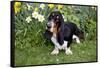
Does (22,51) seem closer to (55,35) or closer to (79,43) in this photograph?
(55,35)

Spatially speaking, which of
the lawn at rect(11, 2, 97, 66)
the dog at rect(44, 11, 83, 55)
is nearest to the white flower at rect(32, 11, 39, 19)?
the lawn at rect(11, 2, 97, 66)

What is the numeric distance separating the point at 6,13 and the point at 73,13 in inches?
28.3

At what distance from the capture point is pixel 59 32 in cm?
219

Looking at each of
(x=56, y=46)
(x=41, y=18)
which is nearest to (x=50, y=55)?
(x=56, y=46)

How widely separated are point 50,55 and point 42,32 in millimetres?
252

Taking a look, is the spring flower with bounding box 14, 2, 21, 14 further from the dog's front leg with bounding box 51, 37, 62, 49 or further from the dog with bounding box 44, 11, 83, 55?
the dog's front leg with bounding box 51, 37, 62, 49

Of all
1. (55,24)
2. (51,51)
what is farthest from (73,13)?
(51,51)

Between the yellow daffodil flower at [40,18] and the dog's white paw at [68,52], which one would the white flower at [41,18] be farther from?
the dog's white paw at [68,52]

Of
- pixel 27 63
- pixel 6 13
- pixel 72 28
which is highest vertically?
pixel 6 13

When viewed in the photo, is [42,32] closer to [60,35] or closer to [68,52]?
[60,35]

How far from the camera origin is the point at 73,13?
225 centimetres

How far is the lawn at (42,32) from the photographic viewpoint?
2021 mm

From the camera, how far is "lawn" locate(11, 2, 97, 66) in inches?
79.6

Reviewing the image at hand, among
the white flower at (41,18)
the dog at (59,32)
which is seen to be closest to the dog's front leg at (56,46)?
the dog at (59,32)
